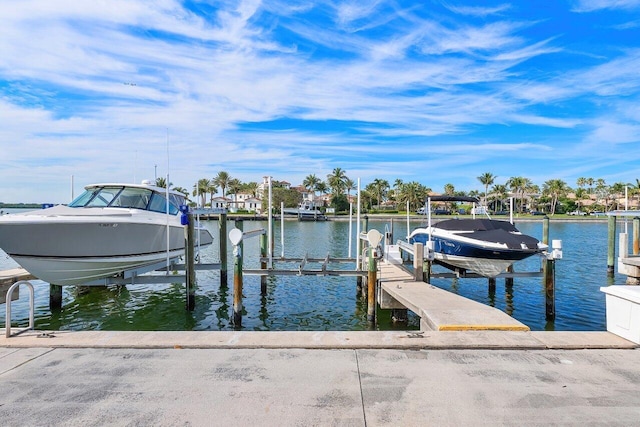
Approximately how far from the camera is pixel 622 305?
6.42 meters

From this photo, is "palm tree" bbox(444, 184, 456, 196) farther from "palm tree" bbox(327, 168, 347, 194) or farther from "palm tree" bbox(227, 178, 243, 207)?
"palm tree" bbox(227, 178, 243, 207)

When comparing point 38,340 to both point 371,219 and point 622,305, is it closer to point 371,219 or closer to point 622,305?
point 622,305

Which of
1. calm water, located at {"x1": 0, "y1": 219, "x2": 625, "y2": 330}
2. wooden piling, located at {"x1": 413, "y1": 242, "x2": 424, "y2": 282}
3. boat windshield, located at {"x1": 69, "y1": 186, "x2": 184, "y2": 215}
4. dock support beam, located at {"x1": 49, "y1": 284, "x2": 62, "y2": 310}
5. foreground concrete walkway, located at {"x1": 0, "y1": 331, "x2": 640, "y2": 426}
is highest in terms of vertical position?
boat windshield, located at {"x1": 69, "y1": 186, "x2": 184, "y2": 215}

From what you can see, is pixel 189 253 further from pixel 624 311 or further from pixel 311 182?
pixel 311 182

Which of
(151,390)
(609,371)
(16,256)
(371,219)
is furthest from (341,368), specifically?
(371,219)

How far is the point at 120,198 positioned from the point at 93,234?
5.97 feet

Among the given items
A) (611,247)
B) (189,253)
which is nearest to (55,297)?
(189,253)

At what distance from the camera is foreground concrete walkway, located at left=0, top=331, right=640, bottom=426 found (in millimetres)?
4219

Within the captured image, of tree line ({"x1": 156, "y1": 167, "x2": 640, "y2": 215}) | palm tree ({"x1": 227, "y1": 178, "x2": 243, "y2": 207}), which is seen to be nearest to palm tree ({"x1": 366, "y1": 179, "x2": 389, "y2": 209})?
tree line ({"x1": 156, "y1": 167, "x2": 640, "y2": 215})

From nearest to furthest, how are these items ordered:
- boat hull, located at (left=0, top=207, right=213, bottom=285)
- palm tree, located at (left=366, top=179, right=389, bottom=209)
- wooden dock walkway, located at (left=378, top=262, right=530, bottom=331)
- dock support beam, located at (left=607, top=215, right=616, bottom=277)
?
wooden dock walkway, located at (left=378, top=262, right=530, bottom=331)
boat hull, located at (left=0, top=207, right=213, bottom=285)
dock support beam, located at (left=607, top=215, right=616, bottom=277)
palm tree, located at (left=366, top=179, right=389, bottom=209)

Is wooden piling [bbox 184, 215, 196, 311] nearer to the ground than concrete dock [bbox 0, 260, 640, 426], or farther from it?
farther from it

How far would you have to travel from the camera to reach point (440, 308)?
842 centimetres

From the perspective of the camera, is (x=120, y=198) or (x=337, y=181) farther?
(x=337, y=181)

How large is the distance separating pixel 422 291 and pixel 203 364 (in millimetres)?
6476
